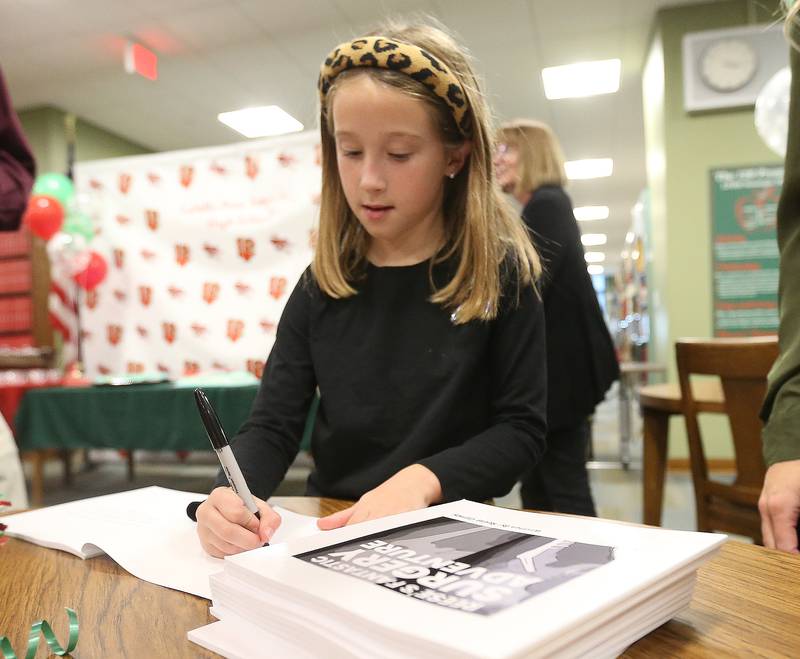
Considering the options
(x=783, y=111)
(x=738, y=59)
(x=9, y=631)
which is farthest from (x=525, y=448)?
(x=738, y=59)

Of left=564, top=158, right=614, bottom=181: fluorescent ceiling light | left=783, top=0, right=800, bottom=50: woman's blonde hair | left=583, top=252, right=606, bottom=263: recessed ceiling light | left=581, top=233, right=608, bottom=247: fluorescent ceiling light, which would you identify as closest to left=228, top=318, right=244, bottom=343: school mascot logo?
left=783, top=0, right=800, bottom=50: woman's blonde hair

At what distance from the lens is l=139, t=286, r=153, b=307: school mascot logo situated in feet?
9.86

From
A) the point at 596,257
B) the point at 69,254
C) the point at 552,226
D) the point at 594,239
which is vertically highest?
the point at 594,239

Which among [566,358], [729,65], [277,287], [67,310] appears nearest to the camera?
[566,358]

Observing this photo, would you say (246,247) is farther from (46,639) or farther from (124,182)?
(46,639)

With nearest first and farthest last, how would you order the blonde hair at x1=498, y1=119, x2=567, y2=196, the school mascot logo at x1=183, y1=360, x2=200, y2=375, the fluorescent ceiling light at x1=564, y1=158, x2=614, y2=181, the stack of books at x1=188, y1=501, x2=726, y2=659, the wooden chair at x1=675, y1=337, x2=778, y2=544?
the stack of books at x1=188, y1=501, x2=726, y2=659, the wooden chair at x1=675, y1=337, x2=778, y2=544, the blonde hair at x1=498, y1=119, x2=567, y2=196, the school mascot logo at x1=183, y1=360, x2=200, y2=375, the fluorescent ceiling light at x1=564, y1=158, x2=614, y2=181

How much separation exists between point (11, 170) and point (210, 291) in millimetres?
1658

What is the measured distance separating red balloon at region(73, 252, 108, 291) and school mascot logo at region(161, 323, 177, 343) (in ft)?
1.37

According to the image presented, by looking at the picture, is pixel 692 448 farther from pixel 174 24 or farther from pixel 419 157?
pixel 174 24

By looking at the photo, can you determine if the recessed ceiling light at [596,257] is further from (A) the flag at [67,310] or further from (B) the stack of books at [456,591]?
(B) the stack of books at [456,591]

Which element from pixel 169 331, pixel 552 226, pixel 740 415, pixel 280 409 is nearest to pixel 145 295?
pixel 169 331

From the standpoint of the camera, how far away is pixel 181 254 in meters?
2.94

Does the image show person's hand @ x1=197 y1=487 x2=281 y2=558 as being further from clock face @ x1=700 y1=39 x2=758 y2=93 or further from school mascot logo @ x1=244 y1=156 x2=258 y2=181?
clock face @ x1=700 y1=39 x2=758 y2=93

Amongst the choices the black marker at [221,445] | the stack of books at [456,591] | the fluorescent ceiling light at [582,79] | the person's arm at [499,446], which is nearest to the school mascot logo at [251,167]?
the person's arm at [499,446]
